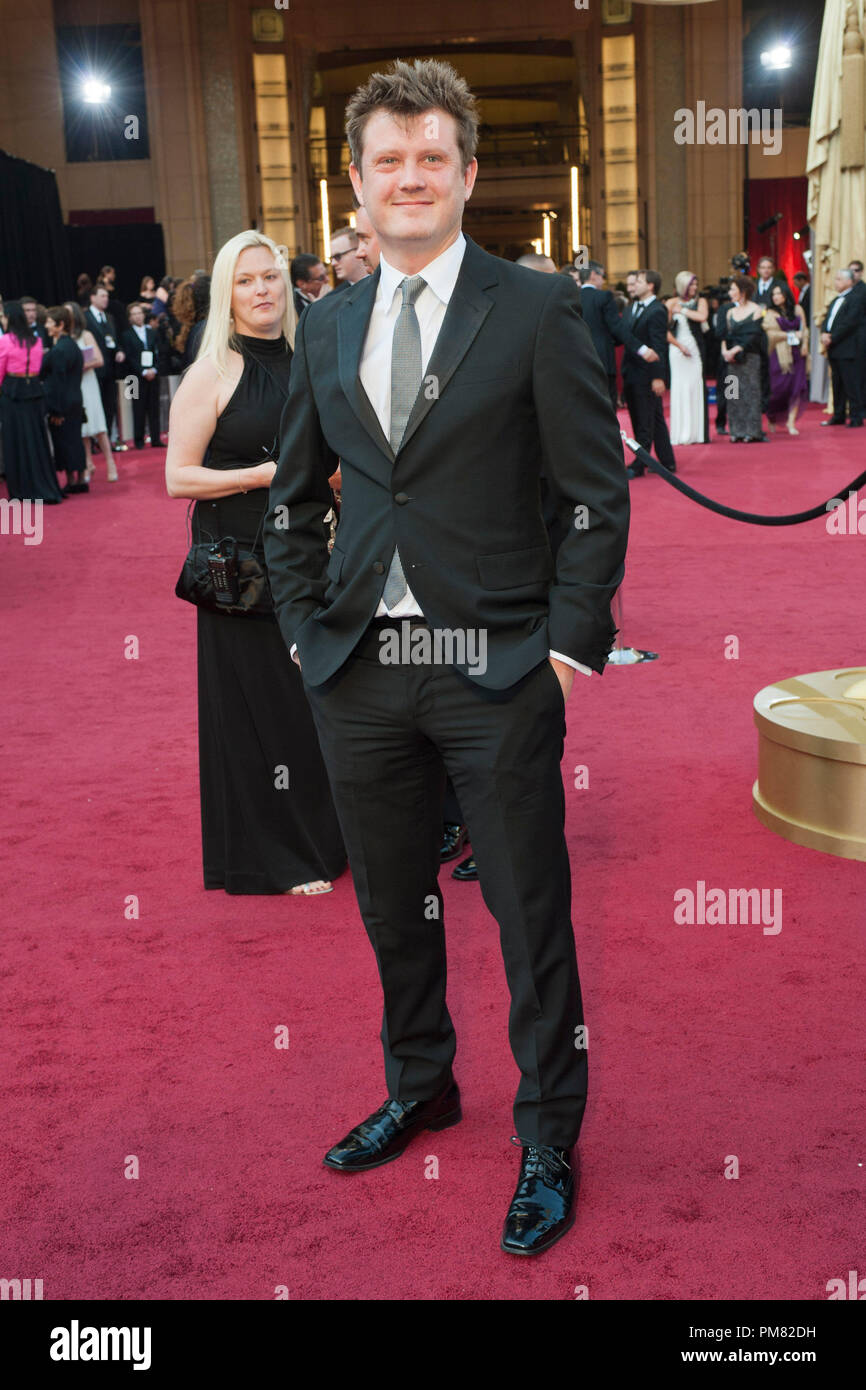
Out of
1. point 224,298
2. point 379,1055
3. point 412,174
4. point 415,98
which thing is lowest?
point 379,1055

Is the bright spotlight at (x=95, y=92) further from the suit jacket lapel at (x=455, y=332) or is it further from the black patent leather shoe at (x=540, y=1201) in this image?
the black patent leather shoe at (x=540, y=1201)

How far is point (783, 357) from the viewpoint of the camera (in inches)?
660

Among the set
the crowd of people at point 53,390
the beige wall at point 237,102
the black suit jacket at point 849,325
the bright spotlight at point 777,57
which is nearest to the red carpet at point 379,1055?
the crowd of people at point 53,390

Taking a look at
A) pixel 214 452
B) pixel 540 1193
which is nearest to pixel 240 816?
pixel 214 452

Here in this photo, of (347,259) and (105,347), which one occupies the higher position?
(347,259)

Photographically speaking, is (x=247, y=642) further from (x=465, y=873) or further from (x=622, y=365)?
(x=622, y=365)

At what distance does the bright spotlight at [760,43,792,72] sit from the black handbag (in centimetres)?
2870

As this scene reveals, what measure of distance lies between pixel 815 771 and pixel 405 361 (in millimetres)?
2359

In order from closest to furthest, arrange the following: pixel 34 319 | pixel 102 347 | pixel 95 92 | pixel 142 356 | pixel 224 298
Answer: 1. pixel 224 298
2. pixel 34 319
3. pixel 102 347
4. pixel 142 356
5. pixel 95 92

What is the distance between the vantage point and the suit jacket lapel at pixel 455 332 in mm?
2309

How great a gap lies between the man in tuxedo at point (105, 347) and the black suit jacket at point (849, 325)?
8.07 m

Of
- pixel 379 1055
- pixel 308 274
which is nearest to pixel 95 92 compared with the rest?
pixel 308 274

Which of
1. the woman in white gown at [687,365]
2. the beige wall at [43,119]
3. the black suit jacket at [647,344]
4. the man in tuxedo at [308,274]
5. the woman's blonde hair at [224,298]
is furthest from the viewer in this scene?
the beige wall at [43,119]

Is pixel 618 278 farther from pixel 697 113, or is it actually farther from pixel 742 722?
pixel 742 722
